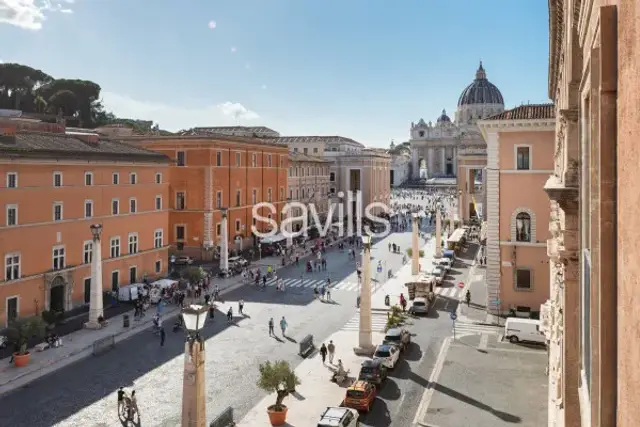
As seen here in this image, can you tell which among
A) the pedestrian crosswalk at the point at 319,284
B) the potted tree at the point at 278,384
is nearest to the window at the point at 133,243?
the pedestrian crosswalk at the point at 319,284

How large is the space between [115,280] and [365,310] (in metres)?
18.8

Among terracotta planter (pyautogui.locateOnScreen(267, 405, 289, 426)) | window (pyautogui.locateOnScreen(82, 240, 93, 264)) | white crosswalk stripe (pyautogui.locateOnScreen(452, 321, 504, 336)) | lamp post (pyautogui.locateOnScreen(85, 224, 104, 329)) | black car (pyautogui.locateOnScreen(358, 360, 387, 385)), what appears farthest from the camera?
window (pyautogui.locateOnScreen(82, 240, 93, 264))

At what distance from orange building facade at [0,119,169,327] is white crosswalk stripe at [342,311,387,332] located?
14767mm

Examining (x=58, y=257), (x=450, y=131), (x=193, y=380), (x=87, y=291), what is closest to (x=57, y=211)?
(x=58, y=257)

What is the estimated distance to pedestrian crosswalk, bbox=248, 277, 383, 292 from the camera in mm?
41531

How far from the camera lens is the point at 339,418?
16641 mm

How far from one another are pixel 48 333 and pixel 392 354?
15589mm

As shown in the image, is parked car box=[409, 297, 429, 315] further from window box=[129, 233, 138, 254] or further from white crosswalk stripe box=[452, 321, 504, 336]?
window box=[129, 233, 138, 254]

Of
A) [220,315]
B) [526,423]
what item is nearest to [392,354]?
[526,423]

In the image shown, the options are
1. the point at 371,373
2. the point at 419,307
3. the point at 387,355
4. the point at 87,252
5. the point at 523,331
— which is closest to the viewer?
the point at 371,373

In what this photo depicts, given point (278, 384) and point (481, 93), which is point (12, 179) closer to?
point (278, 384)

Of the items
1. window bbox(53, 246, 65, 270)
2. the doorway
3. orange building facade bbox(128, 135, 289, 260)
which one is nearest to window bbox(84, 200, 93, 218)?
window bbox(53, 246, 65, 270)

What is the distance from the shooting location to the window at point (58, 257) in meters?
32.5

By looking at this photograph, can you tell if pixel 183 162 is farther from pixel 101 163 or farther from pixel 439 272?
pixel 439 272
